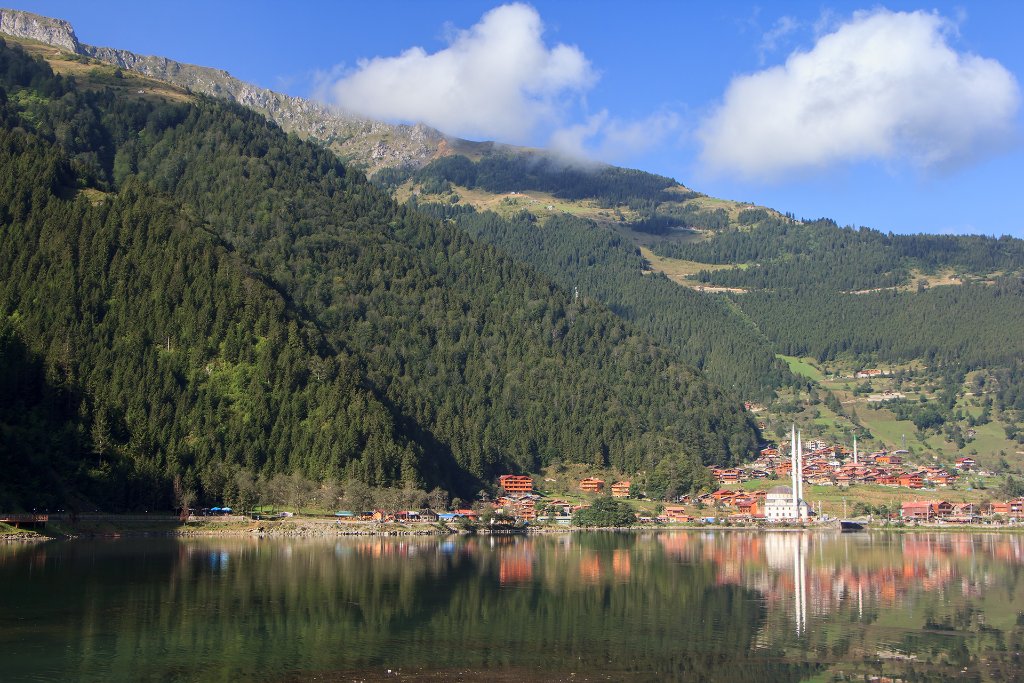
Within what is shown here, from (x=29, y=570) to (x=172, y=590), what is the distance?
13.7 metres

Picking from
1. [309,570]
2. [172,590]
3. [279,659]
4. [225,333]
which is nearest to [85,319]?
[225,333]

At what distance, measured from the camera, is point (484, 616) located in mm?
69500

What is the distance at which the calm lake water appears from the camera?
53.9m

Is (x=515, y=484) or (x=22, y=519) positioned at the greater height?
(x=515, y=484)

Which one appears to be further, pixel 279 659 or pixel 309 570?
pixel 309 570

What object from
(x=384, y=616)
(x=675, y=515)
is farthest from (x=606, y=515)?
(x=384, y=616)

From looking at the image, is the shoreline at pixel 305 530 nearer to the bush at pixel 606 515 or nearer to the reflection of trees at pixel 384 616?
the bush at pixel 606 515

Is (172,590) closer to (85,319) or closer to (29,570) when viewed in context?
(29,570)

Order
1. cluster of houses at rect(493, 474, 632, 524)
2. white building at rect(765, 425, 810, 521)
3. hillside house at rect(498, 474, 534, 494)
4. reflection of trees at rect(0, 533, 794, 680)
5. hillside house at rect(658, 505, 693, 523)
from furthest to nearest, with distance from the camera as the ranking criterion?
white building at rect(765, 425, 810, 521)
hillside house at rect(498, 474, 534, 494)
hillside house at rect(658, 505, 693, 523)
cluster of houses at rect(493, 474, 632, 524)
reflection of trees at rect(0, 533, 794, 680)

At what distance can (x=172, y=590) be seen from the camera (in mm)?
74688

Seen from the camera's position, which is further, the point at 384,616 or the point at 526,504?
the point at 526,504

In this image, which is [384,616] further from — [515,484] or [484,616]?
[515,484]

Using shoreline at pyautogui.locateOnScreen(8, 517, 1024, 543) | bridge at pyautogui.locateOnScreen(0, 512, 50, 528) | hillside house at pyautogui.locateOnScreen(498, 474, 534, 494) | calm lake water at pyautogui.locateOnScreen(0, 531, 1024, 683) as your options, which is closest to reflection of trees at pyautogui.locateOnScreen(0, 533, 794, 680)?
calm lake water at pyautogui.locateOnScreen(0, 531, 1024, 683)

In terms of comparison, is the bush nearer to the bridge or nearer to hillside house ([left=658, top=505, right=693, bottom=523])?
hillside house ([left=658, top=505, right=693, bottom=523])
